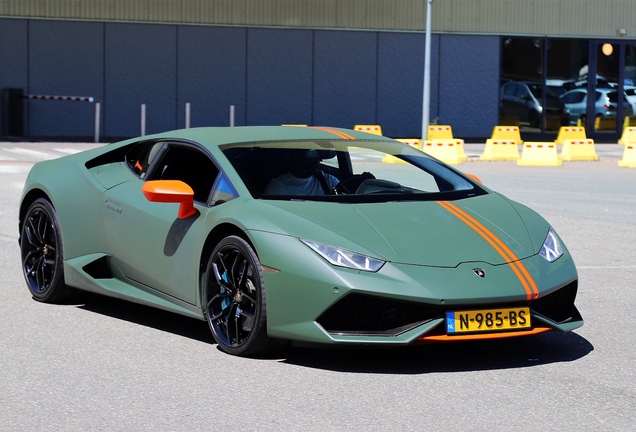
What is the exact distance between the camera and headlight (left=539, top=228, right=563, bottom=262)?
5207 millimetres

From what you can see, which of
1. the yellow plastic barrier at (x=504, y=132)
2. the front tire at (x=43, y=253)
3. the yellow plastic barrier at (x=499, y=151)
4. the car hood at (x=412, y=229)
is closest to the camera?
the car hood at (x=412, y=229)

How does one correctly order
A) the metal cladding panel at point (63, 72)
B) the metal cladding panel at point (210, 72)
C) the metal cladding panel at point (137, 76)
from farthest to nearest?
the metal cladding panel at point (210, 72), the metal cladding panel at point (137, 76), the metal cladding panel at point (63, 72)

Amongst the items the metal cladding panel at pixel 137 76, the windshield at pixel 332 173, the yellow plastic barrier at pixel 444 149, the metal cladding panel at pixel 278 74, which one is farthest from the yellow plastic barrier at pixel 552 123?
the windshield at pixel 332 173

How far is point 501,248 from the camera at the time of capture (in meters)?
5.08

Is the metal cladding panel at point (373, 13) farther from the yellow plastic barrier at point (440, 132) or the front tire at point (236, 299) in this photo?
the front tire at point (236, 299)

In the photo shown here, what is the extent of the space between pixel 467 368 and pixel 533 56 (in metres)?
30.0

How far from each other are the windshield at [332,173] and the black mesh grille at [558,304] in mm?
925

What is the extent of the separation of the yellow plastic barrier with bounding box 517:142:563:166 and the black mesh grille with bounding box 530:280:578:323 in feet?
54.2

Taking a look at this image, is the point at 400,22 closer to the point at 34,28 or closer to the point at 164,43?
the point at 164,43

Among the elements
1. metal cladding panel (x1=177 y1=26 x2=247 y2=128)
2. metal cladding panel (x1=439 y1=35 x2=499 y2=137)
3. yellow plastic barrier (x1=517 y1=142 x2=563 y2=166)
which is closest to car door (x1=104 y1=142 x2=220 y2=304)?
yellow plastic barrier (x1=517 y1=142 x2=563 y2=166)

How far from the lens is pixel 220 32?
3142 cm

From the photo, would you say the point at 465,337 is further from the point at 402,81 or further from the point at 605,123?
the point at 605,123

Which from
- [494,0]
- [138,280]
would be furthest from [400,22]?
[138,280]

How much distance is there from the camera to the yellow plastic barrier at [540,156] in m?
21.3
